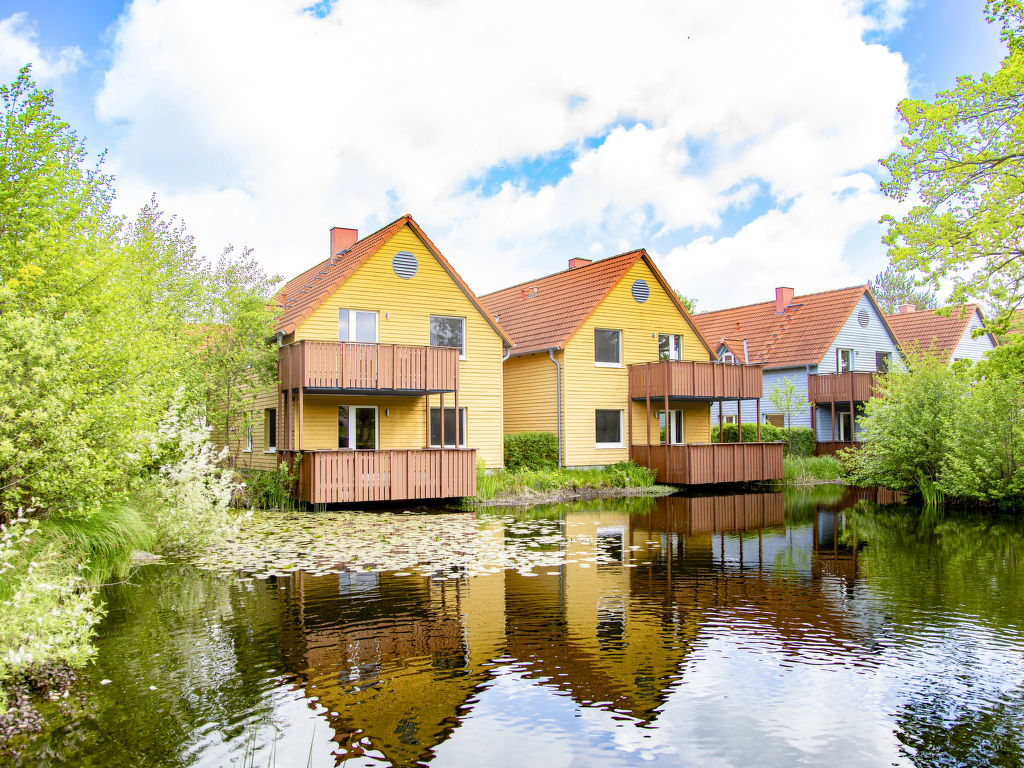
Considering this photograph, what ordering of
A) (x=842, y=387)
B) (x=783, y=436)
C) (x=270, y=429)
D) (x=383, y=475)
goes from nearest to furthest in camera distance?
1. (x=383, y=475)
2. (x=270, y=429)
3. (x=783, y=436)
4. (x=842, y=387)

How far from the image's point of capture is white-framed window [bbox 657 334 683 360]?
104ft

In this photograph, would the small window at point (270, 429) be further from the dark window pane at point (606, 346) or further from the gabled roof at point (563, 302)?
the dark window pane at point (606, 346)

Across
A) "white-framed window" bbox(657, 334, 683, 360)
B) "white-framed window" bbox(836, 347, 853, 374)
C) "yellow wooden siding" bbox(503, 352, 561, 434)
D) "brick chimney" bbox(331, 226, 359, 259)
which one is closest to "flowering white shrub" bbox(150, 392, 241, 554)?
"brick chimney" bbox(331, 226, 359, 259)

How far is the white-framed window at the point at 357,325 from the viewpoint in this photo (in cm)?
2392

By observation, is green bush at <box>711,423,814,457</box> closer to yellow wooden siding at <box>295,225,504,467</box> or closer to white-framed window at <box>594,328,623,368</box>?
white-framed window at <box>594,328,623,368</box>

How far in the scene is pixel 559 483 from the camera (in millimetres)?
26031

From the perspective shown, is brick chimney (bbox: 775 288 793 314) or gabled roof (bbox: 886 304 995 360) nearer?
brick chimney (bbox: 775 288 793 314)

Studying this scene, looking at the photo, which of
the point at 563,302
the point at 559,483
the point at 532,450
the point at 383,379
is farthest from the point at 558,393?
the point at 383,379

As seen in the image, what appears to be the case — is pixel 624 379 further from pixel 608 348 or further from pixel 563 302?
pixel 563 302

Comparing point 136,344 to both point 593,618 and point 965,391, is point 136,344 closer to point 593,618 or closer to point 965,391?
point 593,618

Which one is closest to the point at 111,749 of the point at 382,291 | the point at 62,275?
the point at 62,275

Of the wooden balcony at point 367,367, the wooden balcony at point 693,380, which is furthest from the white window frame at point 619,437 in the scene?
the wooden balcony at point 367,367

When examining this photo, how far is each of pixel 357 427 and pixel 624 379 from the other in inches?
440

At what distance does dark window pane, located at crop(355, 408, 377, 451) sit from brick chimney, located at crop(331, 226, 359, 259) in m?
7.23
